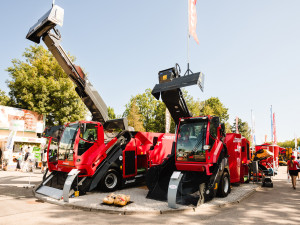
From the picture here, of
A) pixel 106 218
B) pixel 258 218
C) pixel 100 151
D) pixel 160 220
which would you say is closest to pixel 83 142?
pixel 100 151

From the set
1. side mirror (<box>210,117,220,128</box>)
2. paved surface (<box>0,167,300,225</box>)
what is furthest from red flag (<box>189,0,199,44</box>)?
paved surface (<box>0,167,300,225</box>)

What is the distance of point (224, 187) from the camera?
820 centimetres

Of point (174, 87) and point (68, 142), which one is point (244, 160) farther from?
point (68, 142)

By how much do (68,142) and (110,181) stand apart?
2369 millimetres

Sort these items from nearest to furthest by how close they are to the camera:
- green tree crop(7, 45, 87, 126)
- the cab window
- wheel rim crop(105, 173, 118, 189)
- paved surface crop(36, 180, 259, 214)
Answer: paved surface crop(36, 180, 259, 214) < the cab window < wheel rim crop(105, 173, 118, 189) < green tree crop(7, 45, 87, 126)

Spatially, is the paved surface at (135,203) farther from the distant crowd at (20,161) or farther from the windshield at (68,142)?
the distant crowd at (20,161)

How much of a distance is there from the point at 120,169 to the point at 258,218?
538 centimetres

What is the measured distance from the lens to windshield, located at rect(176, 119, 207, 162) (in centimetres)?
738

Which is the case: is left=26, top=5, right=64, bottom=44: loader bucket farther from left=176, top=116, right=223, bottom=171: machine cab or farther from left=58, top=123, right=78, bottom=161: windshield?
left=176, top=116, right=223, bottom=171: machine cab

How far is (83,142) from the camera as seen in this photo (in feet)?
27.3

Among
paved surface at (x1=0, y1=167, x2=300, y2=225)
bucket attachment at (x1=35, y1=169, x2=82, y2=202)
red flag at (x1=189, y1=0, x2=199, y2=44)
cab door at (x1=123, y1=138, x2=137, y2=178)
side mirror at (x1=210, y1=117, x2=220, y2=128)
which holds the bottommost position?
paved surface at (x1=0, y1=167, x2=300, y2=225)

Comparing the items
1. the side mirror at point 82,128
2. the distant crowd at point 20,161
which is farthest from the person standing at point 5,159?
the side mirror at point 82,128

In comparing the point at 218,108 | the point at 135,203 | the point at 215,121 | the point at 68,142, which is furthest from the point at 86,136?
the point at 218,108

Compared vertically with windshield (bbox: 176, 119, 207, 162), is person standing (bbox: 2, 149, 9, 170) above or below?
below
